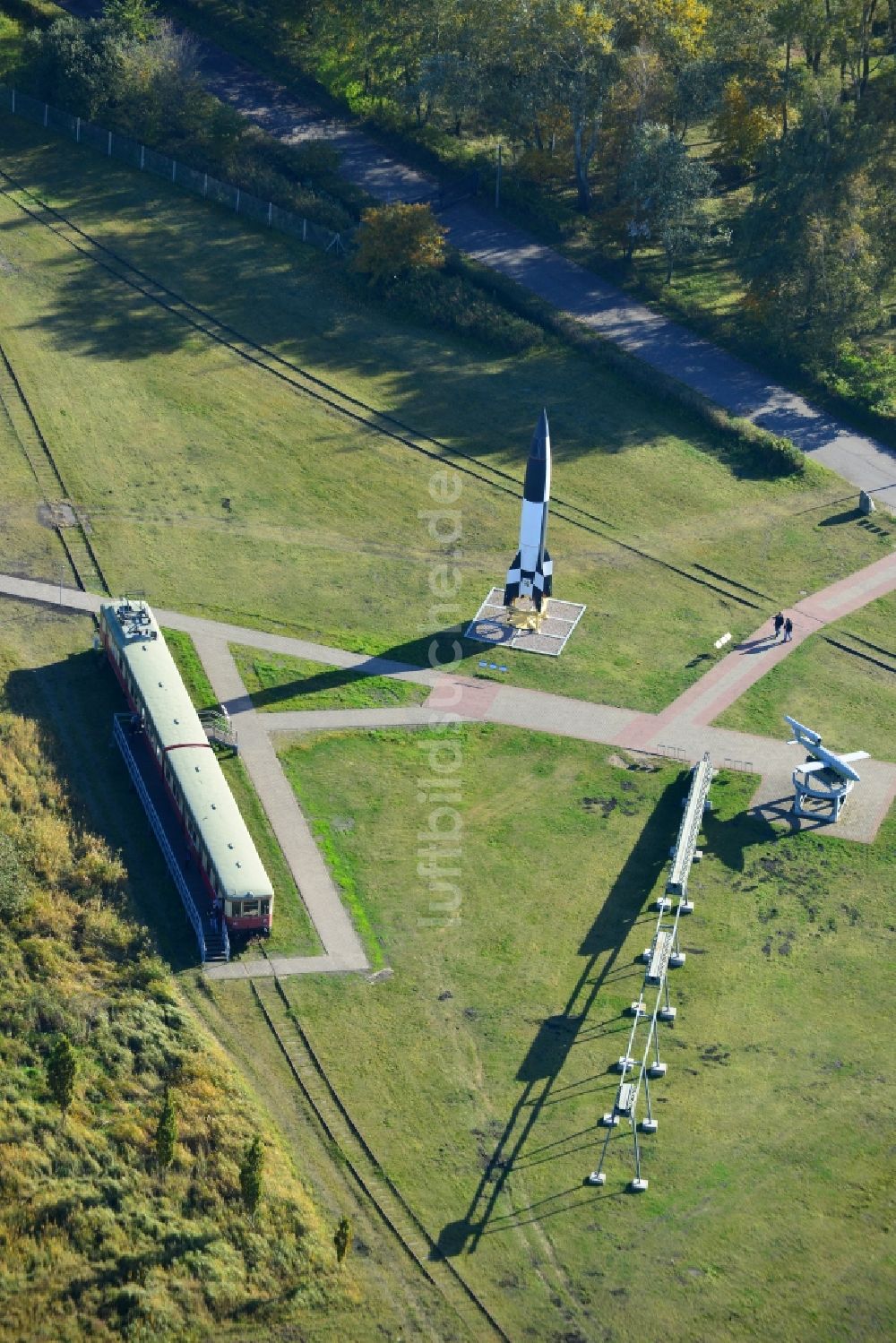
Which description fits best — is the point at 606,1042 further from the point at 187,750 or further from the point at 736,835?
the point at 187,750

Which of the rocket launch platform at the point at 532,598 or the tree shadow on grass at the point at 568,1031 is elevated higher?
the rocket launch platform at the point at 532,598

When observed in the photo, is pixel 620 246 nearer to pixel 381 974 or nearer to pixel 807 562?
pixel 807 562

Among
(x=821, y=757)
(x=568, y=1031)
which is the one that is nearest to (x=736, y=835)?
(x=821, y=757)

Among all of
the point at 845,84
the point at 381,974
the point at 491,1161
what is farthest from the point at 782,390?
the point at 491,1161

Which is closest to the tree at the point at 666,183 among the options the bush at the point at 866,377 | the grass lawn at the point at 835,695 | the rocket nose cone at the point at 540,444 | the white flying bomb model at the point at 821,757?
the bush at the point at 866,377

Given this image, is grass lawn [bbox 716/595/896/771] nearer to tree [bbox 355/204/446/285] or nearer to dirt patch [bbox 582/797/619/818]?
dirt patch [bbox 582/797/619/818]

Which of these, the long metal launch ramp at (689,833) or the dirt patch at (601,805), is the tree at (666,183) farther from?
the dirt patch at (601,805)

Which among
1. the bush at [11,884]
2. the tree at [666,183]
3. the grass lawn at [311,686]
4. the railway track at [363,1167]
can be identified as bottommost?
the railway track at [363,1167]

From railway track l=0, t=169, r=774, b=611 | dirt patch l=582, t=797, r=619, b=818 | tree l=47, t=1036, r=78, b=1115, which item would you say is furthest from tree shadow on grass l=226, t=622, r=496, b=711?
tree l=47, t=1036, r=78, b=1115
